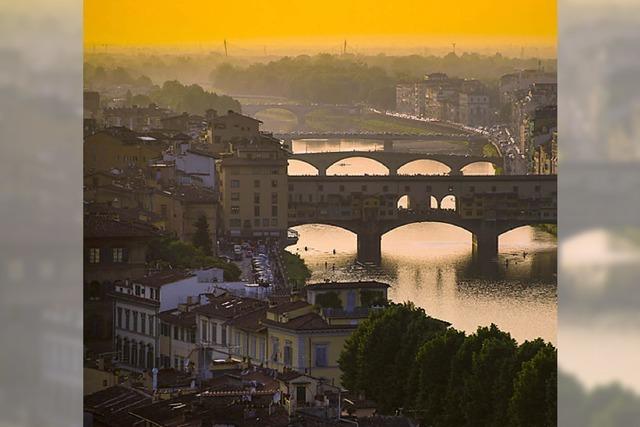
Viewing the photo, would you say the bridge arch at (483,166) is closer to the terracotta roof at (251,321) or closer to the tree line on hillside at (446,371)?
the tree line on hillside at (446,371)

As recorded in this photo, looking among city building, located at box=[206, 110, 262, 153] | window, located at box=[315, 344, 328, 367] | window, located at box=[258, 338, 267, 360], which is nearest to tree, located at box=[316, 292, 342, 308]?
window, located at box=[315, 344, 328, 367]

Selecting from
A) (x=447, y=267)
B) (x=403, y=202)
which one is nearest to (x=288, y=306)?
(x=447, y=267)

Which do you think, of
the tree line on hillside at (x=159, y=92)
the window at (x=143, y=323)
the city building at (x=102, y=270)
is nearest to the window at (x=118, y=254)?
the city building at (x=102, y=270)

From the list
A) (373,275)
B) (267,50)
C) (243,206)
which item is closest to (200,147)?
(243,206)

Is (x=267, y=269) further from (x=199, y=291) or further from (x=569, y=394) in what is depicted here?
(x=569, y=394)

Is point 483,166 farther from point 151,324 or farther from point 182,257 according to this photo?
point 151,324

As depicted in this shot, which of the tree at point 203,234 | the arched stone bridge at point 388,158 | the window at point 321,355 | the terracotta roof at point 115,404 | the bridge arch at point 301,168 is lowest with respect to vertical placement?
the terracotta roof at point 115,404

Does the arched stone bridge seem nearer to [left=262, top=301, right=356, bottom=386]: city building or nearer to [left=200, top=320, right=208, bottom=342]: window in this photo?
[left=262, top=301, right=356, bottom=386]: city building
